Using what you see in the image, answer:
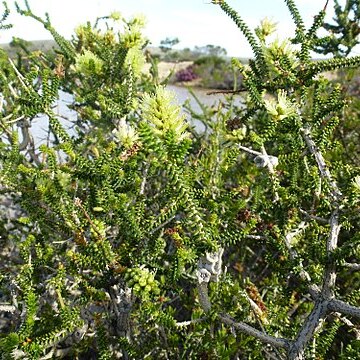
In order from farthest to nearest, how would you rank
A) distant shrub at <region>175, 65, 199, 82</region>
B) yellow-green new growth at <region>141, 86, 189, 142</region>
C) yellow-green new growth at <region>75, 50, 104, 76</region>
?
distant shrub at <region>175, 65, 199, 82</region> → yellow-green new growth at <region>75, 50, 104, 76</region> → yellow-green new growth at <region>141, 86, 189, 142</region>

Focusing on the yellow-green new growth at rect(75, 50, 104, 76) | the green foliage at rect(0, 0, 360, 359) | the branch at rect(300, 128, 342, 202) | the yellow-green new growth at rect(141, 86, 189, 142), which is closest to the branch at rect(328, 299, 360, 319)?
the green foliage at rect(0, 0, 360, 359)

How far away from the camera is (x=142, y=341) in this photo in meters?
2.61

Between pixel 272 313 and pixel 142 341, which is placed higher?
pixel 272 313

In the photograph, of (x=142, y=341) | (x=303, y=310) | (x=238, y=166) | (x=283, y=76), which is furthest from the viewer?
(x=238, y=166)

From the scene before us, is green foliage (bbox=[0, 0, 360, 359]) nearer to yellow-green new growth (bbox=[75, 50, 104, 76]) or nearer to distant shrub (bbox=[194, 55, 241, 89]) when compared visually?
yellow-green new growth (bbox=[75, 50, 104, 76])

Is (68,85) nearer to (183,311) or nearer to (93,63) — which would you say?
(93,63)

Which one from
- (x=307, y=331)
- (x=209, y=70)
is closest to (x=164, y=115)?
(x=307, y=331)

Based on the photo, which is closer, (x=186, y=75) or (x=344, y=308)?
(x=344, y=308)

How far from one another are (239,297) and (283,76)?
1.09 meters

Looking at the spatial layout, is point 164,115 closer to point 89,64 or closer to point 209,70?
point 89,64

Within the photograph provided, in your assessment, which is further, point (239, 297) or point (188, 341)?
point (188, 341)

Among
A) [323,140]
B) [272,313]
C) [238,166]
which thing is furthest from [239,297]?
[238,166]

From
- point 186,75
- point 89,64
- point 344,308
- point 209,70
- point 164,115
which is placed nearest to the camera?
point 164,115

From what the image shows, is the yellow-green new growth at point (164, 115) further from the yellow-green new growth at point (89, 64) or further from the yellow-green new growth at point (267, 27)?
the yellow-green new growth at point (89, 64)
